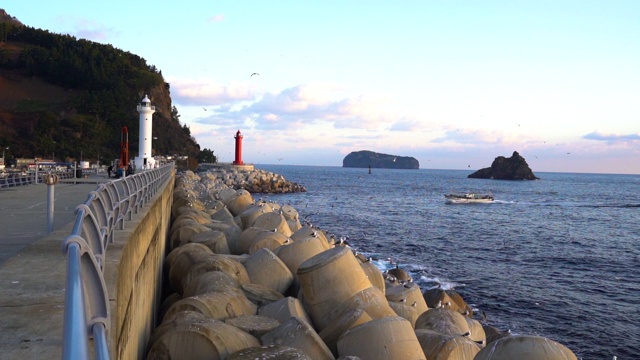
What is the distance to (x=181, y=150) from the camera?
69875 millimetres

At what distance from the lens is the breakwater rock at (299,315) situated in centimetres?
486

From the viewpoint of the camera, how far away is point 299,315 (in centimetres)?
632

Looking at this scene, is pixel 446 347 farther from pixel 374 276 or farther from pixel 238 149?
pixel 238 149

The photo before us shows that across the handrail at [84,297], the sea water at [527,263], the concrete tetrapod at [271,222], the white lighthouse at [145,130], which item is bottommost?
the sea water at [527,263]

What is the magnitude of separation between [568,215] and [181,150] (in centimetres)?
4512

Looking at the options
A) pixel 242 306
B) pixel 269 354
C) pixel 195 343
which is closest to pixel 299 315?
pixel 242 306

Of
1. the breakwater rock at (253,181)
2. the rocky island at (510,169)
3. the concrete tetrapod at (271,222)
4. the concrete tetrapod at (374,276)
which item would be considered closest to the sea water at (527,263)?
the concrete tetrapod at (374,276)

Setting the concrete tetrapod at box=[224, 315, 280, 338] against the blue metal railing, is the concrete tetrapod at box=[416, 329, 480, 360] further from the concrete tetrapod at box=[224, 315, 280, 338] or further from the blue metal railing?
the blue metal railing

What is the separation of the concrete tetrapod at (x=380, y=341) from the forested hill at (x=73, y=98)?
55798mm

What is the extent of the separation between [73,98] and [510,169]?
115411 millimetres

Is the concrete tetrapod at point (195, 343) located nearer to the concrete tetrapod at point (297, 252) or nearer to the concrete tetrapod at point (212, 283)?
the concrete tetrapod at point (212, 283)

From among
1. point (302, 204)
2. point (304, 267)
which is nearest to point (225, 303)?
point (304, 267)

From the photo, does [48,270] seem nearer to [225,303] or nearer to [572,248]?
[225,303]

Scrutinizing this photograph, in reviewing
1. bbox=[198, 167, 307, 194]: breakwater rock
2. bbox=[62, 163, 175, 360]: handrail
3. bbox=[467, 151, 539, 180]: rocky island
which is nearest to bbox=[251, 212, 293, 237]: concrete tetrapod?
bbox=[62, 163, 175, 360]: handrail
